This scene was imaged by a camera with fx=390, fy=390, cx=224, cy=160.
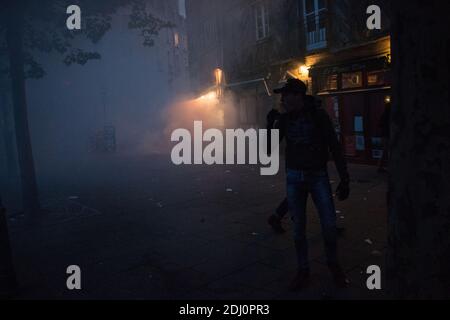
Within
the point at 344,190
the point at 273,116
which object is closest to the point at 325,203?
the point at 344,190

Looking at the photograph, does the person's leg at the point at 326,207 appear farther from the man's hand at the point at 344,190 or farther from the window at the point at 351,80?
the window at the point at 351,80

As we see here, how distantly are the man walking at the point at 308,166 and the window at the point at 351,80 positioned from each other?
8.58 m

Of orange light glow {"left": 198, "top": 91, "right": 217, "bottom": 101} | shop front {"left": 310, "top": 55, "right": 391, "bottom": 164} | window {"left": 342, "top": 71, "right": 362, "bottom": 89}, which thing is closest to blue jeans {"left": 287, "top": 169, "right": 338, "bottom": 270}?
shop front {"left": 310, "top": 55, "right": 391, "bottom": 164}

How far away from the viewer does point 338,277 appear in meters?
3.63

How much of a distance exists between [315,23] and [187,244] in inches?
398

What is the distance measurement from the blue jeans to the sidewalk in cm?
37

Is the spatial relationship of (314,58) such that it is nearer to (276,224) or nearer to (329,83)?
(329,83)

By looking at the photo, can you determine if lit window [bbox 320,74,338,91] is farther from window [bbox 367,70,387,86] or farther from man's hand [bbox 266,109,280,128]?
man's hand [bbox 266,109,280,128]

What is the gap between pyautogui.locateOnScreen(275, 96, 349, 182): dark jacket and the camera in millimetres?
3559

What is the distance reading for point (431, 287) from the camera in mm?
1840

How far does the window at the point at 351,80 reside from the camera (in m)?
11.5
